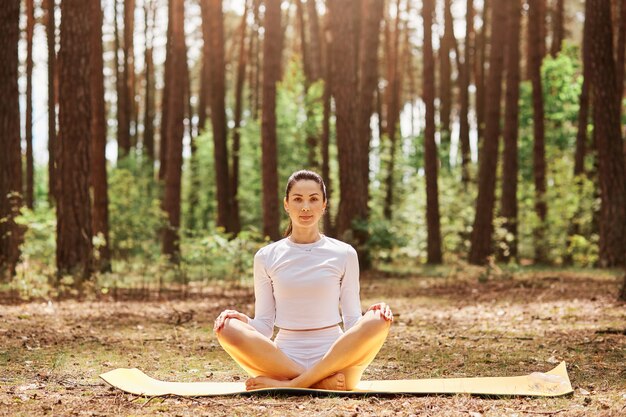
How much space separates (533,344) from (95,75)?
13.1m

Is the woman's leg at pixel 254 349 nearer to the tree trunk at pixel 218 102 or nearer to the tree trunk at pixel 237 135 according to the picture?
the tree trunk at pixel 218 102

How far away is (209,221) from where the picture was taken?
3416 centimetres

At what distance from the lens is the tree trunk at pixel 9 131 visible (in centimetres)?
1365

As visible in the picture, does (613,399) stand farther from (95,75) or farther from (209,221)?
(209,221)

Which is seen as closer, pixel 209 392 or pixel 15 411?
pixel 15 411

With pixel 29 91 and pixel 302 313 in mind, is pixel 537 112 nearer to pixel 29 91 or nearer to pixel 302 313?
pixel 29 91

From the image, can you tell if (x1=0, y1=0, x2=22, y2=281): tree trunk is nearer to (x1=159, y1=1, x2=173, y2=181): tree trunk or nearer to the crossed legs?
the crossed legs

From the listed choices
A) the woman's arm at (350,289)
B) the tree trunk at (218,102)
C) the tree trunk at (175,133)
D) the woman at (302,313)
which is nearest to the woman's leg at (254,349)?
the woman at (302,313)

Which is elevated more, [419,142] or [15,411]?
[419,142]

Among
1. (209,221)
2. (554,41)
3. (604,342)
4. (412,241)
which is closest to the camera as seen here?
(604,342)

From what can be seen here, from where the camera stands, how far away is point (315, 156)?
29391mm

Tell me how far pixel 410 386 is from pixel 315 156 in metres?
23.7

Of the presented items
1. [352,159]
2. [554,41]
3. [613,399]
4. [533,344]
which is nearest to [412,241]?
[352,159]

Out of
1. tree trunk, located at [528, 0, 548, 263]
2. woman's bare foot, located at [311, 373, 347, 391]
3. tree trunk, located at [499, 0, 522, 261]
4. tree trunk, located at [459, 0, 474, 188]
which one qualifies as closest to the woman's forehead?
woman's bare foot, located at [311, 373, 347, 391]
